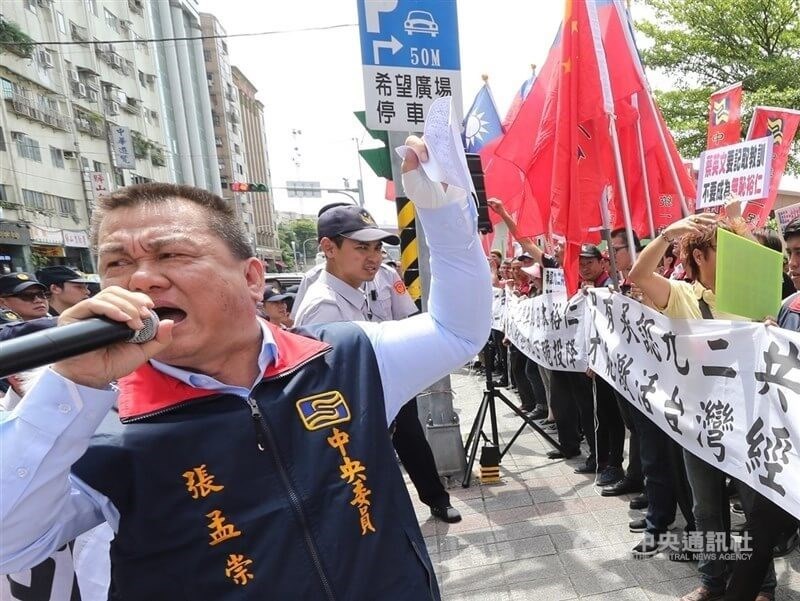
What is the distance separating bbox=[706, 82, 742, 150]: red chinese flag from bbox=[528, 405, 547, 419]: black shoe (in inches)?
127

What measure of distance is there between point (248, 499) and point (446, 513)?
9.65 ft

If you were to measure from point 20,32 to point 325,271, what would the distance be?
29.1 m

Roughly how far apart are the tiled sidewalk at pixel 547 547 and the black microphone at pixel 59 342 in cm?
279

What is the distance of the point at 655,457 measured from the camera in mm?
3156

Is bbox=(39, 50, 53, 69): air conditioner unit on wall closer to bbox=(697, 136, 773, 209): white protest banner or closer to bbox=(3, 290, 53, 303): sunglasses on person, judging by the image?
bbox=(3, 290, 53, 303): sunglasses on person

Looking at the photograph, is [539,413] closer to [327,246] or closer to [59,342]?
[327,246]

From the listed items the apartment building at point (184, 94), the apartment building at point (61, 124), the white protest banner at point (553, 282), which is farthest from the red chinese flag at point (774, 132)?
the apartment building at point (184, 94)

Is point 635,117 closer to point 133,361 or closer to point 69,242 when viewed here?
point 133,361

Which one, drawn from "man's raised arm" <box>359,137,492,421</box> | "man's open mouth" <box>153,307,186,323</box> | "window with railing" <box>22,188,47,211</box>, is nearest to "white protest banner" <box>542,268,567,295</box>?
"man's raised arm" <box>359,137,492,421</box>

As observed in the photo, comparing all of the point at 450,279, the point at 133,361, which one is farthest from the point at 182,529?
the point at 450,279

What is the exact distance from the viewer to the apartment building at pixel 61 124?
23.9 m

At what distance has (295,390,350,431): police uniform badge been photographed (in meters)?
1.22

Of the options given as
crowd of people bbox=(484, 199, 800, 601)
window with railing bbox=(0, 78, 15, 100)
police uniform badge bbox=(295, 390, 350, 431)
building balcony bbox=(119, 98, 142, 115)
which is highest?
building balcony bbox=(119, 98, 142, 115)

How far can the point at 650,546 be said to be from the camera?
3104 mm
